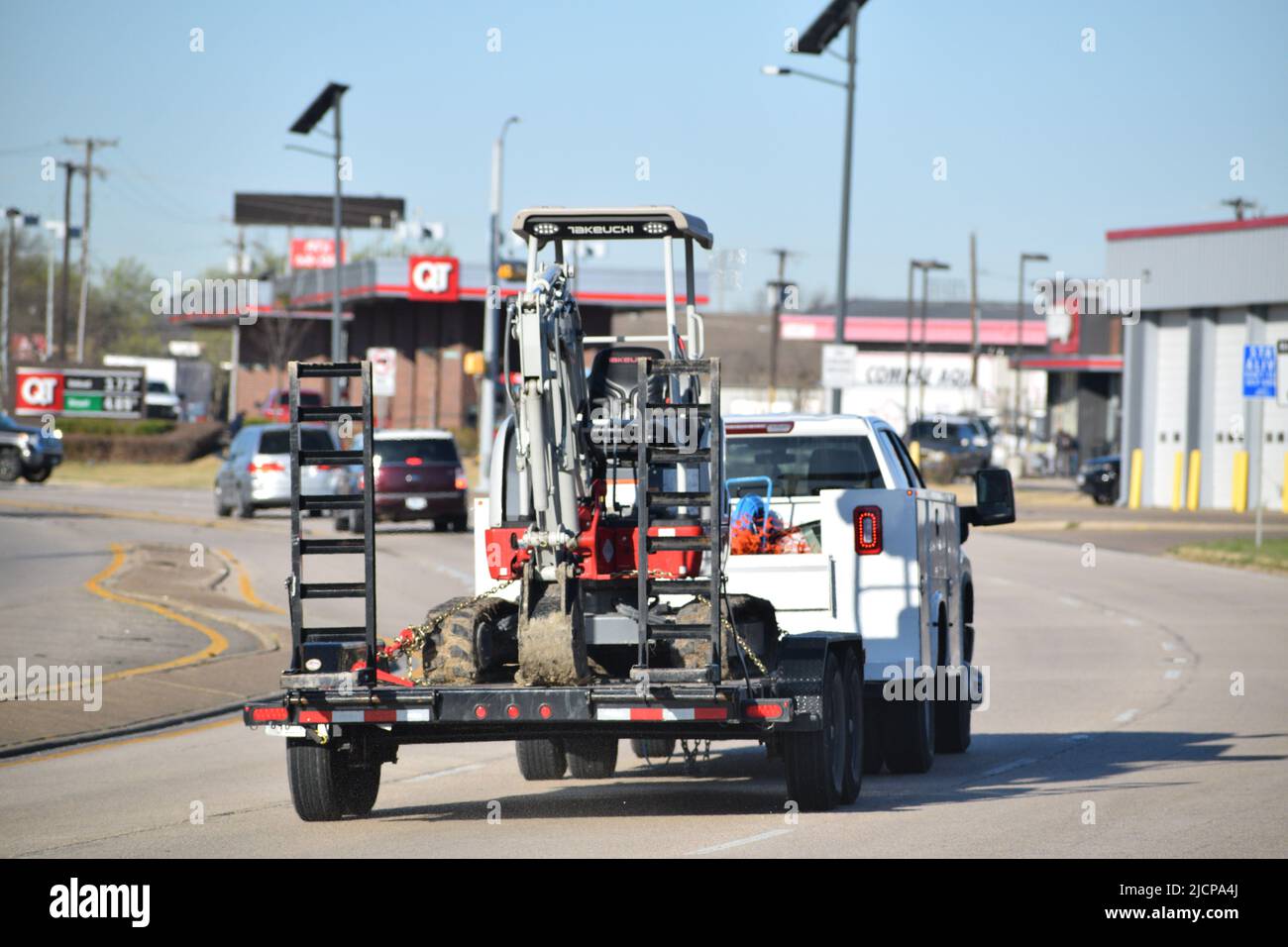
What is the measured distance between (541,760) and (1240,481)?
128ft

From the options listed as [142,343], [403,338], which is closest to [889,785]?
[403,338]

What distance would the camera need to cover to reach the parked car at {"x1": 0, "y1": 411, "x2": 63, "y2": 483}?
168 feet

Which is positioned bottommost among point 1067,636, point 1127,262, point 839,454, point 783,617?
point 1067,636

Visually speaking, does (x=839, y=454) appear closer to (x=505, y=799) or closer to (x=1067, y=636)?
(x=505, y=799)

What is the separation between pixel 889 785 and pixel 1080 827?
2.09 metres

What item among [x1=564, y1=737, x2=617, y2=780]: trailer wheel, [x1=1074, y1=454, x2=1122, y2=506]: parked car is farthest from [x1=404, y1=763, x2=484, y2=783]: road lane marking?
[x1=1074, y1=454, x2=1122, y2=506]: parked car

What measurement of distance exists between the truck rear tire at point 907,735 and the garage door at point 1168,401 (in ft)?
130

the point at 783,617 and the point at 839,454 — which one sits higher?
the point at 839,454

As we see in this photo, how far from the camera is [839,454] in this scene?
41.0 ft

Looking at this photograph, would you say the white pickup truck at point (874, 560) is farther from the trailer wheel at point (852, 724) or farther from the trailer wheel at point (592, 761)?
the trailer wheel at point (592, 761)

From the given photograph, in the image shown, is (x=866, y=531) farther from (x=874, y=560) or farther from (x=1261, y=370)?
(x=1261, y=370)

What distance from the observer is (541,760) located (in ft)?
39.1

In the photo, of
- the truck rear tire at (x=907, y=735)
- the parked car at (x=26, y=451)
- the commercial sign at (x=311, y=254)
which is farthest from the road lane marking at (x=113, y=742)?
the commercial sign at (x=311, y=254)
